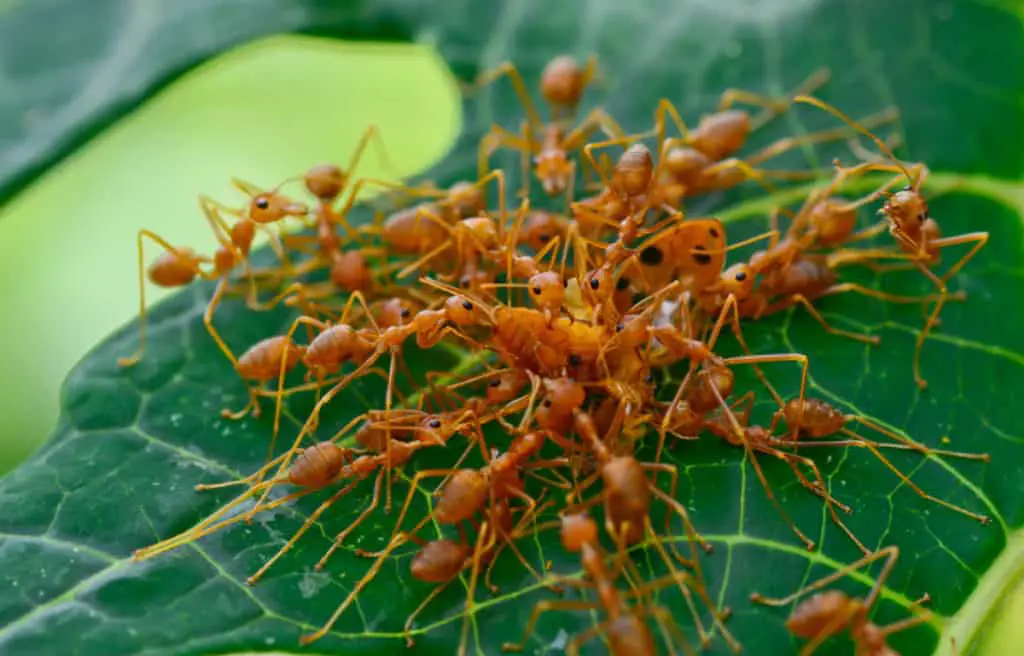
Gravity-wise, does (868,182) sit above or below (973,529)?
above

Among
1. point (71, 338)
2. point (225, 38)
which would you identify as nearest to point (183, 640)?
point (225, 38)

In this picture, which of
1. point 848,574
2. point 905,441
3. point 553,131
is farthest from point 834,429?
point 553,131

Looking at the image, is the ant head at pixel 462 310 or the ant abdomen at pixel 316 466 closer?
the ant abdomen at pixel 316 466

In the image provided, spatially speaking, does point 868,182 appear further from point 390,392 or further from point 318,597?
point 318,597

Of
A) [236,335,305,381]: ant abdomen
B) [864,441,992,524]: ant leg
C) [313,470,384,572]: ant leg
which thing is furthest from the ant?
[864,441,992,524]: ant leg

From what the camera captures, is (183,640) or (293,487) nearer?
(183,640)

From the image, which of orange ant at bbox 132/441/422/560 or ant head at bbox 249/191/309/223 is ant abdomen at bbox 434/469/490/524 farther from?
ant head at bbox 249/191/309/223

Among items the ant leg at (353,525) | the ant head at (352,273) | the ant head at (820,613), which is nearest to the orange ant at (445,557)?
the ant leg at (353,525)

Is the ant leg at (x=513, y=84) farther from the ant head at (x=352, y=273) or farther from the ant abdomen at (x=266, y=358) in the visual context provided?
the ant abdomen at (x=266, y=358)
